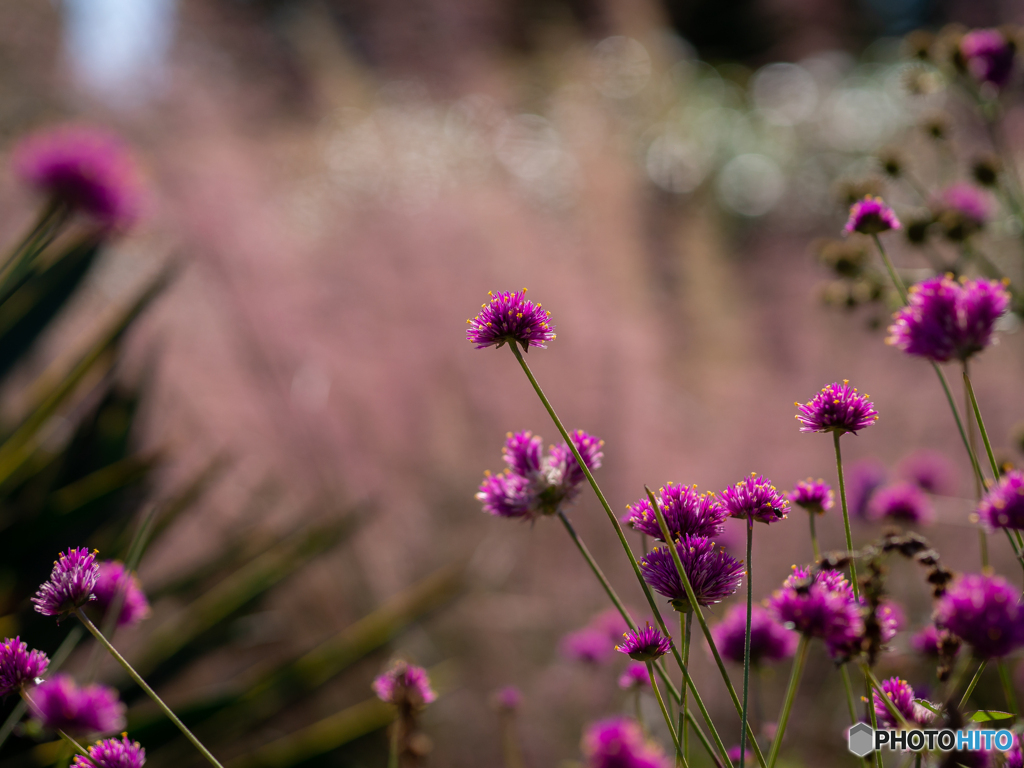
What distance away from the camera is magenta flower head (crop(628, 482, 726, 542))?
1.40ft

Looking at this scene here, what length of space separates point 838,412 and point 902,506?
0.43m

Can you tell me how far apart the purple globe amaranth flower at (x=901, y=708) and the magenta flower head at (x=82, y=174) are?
121 centimetres

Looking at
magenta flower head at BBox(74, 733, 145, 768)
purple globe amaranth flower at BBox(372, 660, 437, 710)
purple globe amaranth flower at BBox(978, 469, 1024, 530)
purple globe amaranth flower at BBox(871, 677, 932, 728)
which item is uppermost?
purple globe amaranth flower at BBox(978, 469, 1024, 530)

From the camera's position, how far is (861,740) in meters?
0.43

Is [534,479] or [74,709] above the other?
[534,479]

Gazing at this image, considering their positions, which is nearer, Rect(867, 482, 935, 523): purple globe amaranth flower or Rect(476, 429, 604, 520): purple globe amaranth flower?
Rect(476, 429, 604, 520): purple globe amaranth flower

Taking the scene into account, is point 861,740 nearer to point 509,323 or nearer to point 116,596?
point 509,323

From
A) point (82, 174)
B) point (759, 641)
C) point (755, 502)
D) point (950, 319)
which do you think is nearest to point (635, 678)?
point (759, 641)

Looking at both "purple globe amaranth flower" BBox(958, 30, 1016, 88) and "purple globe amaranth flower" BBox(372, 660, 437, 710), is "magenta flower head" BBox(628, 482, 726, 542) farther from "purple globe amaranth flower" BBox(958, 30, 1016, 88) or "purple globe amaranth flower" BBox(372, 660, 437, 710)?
"purple globe amaranth flower" BBox(958, 30, 1016, 88)

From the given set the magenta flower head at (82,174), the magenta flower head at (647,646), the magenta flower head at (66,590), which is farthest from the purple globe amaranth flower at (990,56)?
the magenta flower head at (82,174)

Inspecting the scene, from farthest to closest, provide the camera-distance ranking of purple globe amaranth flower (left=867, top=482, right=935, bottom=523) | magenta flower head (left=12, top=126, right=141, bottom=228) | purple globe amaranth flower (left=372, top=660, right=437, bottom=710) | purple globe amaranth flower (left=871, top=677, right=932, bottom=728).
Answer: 1. magenta flower head (left=12, top=126, right=141, bottom=228)
2. purple globe amaranth flower (left=867, top=482, right=935, bottom=523)
3. purple globe amaranth flower (left=372, top=660, right=437, bottom=710)
4. purple globe amaranth flower (left=871, top=677, right=932, bottom=728)

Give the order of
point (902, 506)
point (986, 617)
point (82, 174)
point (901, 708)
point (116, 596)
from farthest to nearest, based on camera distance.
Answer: point (82, 174), point (902, 506), point (116, 596), point (901, 708), point (986, 617)

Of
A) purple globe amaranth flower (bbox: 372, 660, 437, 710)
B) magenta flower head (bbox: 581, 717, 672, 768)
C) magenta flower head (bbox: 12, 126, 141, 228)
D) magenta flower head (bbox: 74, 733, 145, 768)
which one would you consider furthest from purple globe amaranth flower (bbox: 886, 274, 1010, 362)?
magenta flower head (bbox: 12, 126, 141, 228)

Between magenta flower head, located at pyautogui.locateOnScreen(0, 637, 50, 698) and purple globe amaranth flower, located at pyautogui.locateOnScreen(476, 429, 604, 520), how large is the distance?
0.88 feet
